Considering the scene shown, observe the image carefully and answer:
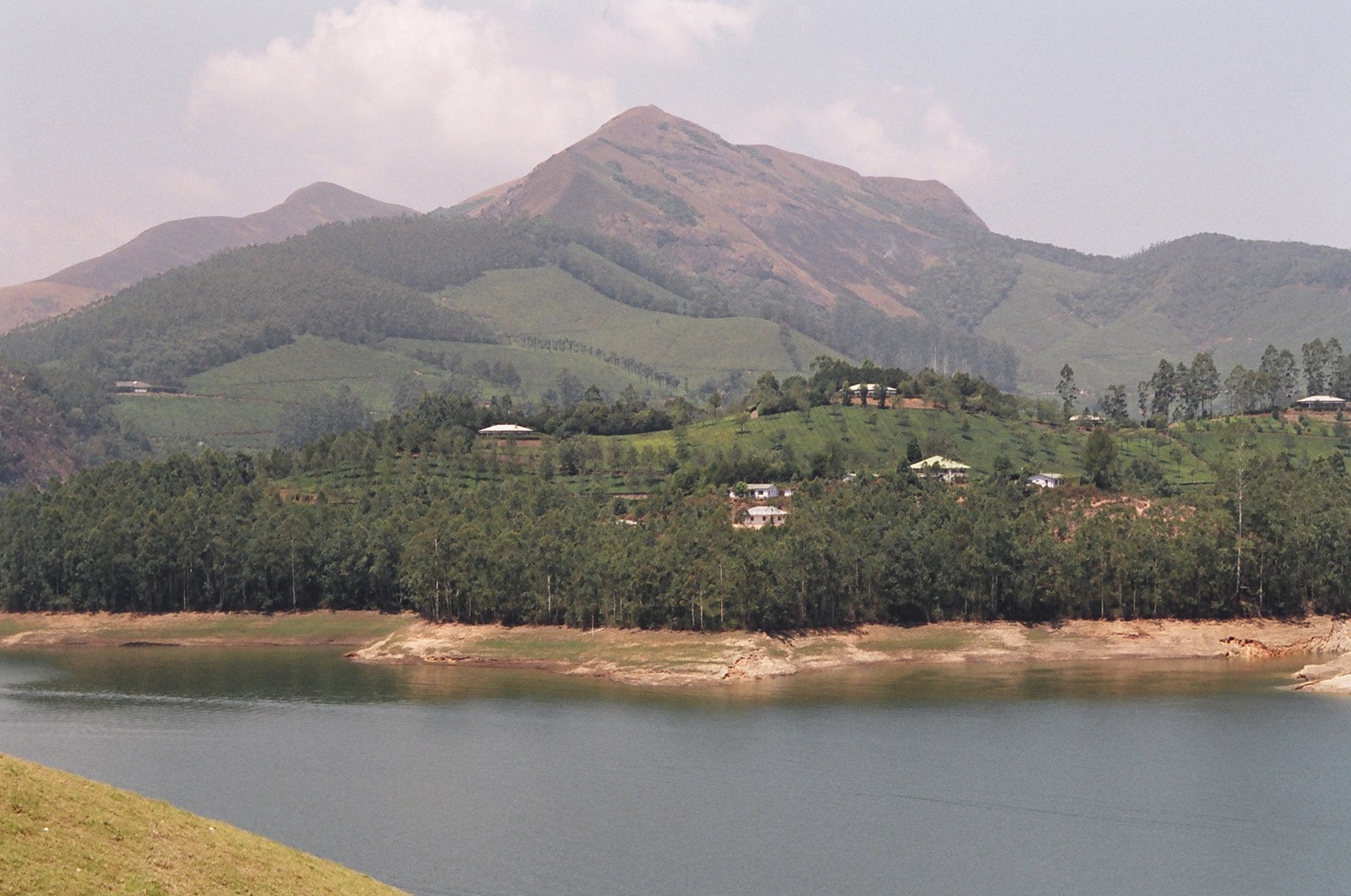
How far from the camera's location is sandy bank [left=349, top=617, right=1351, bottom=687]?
88.8m

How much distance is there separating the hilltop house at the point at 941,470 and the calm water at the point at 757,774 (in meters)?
46.9

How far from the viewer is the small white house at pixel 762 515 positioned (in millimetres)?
118750

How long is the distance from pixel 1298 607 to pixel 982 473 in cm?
4474

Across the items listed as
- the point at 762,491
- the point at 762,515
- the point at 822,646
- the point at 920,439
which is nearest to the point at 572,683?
the point at 822,646

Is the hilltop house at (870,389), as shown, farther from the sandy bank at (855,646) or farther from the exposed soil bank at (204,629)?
the exposed soil bank at (204,629)

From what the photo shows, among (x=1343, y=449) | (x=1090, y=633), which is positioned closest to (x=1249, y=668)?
(x=1090, y=633)

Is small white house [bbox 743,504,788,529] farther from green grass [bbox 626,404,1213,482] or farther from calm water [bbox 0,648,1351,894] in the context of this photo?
calm water [bbox 0,648,1351,894]

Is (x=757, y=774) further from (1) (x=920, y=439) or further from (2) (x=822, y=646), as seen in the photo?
(1) (x=920, y=439)

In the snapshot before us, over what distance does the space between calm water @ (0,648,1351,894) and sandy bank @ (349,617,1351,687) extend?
4089mm

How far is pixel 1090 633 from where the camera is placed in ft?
313

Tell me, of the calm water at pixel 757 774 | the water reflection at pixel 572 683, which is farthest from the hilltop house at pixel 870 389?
the calm water at pixel 757 774

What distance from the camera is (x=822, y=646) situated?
93.1 m

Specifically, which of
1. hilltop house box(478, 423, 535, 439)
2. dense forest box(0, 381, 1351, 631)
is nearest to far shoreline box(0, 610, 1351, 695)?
dense forest box(0, 381, 1351, 631)

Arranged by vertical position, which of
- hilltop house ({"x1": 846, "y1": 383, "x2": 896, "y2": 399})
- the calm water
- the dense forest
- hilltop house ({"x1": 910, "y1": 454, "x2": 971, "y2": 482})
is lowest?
the calm water
